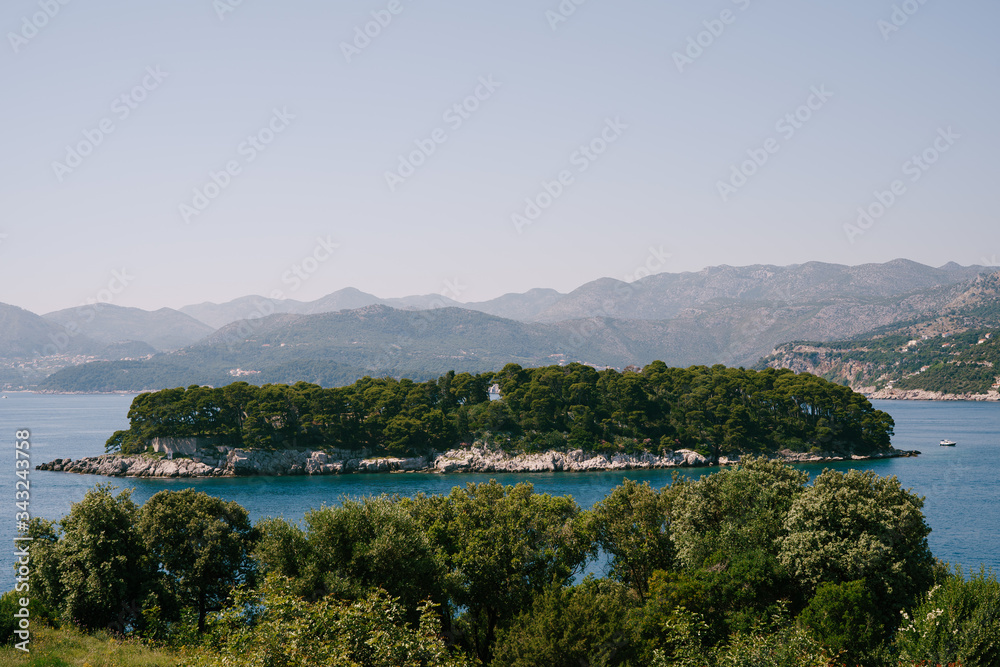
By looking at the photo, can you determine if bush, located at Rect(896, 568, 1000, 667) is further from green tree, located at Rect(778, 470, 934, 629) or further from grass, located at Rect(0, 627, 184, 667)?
grass, located at Rect(0, 627, 184, 667)

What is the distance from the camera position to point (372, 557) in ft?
81.4

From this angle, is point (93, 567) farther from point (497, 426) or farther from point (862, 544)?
point (497, 426)

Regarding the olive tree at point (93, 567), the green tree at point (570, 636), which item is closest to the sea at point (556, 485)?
the olive tree at point (93, 567)

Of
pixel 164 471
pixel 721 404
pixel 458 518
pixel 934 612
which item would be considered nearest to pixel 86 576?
pixel 458 518

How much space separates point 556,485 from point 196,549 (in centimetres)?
5511

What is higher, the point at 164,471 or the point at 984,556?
the point at 164,471

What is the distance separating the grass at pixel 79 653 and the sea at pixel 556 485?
702 inches

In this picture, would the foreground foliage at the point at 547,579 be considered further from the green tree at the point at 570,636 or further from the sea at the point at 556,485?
the sea at the point at 556,485

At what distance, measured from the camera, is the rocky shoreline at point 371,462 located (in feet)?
298

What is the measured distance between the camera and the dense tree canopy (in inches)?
3917

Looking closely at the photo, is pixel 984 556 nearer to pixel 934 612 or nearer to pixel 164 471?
pixel 934 612

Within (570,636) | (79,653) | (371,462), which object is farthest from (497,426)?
(79,653)

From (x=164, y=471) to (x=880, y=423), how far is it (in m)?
104

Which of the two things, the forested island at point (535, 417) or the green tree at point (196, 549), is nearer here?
the green tree at point (196, 549)
